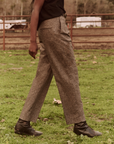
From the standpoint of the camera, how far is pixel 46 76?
2.62m

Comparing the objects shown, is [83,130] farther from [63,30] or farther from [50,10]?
[50,10]

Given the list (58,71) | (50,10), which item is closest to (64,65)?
(58,71)

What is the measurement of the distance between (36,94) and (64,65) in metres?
0.39

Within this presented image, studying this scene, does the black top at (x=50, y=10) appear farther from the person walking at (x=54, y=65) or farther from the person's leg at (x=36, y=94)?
the person's leg at (x=36, y=94)

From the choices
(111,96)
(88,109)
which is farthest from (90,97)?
(88,109)

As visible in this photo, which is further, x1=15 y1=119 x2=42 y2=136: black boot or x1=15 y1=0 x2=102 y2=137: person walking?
x1=15 y1=119 x2=42 y2=136: black boot

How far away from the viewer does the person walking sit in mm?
2434

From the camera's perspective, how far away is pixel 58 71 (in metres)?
2.53

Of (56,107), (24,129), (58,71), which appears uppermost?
(58,71)

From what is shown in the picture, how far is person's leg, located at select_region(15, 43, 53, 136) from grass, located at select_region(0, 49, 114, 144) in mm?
95

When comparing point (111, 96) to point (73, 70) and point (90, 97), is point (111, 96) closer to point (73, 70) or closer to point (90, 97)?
point (90, 97)

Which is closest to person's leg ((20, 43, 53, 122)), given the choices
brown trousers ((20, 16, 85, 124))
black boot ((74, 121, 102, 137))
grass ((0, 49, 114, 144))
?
brown trousers ((20, 16, 85, 124))

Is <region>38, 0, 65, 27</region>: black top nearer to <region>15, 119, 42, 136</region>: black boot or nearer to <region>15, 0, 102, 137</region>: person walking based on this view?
<region>15, 0, 102, 137</region>: person walking

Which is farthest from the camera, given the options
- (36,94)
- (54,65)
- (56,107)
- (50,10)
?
(56,107)
